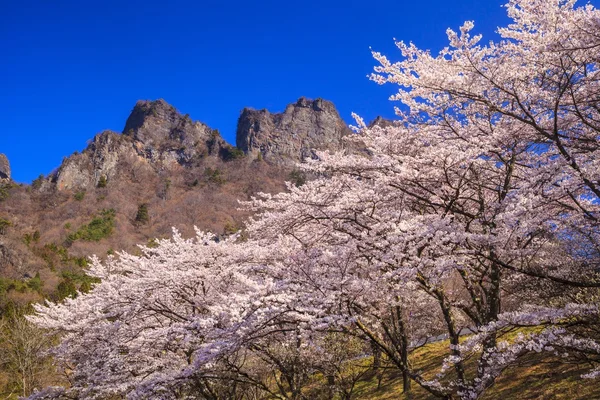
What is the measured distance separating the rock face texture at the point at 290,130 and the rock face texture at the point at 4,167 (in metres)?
59.7

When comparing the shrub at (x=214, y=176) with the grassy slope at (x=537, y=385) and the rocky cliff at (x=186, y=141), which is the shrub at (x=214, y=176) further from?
the grassy slope at (x=537, y=385)

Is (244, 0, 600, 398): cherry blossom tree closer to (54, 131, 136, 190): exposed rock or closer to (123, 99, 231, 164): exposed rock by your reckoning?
(54, 131, 136, 190): exposed rock

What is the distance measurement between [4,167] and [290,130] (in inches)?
2987

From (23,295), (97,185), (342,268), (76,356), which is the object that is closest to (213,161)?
(97,185)

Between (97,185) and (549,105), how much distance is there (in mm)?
108883

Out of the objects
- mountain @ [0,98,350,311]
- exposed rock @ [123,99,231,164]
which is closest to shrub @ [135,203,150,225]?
mountain @ [0,98,350,311]

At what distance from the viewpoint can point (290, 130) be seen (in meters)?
134

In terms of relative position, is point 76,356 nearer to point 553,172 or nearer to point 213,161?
point 553,172

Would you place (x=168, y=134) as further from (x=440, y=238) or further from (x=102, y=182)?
(x=440, y=238)

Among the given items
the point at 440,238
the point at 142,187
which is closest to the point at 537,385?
the point at 440,238

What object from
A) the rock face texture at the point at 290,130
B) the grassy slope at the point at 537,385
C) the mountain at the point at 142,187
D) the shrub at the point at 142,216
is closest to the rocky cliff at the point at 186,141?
the rock face texture at the point at 290,130

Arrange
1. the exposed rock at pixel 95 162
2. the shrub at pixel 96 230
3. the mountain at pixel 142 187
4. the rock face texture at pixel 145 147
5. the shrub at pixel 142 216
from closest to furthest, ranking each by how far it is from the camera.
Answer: the mountain at pixel 142 187 → the shrub at pixel 96 230 → the shrub at pixel 142 216 → the exposed rock at pixel 95 162 → the rock face texture at pixel 145 147

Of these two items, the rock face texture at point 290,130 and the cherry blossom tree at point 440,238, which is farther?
the rock face texture at point 290,130

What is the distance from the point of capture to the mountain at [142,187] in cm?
5375
